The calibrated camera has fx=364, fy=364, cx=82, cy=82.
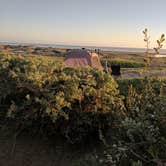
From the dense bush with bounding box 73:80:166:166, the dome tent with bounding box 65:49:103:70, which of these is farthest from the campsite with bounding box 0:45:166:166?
the dome tent with bounding box 65:49:103:70

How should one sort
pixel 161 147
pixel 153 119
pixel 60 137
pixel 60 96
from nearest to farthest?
1. pixel 161 147
2. pixel 153 119
3. pixel 60 96
4. pixel 60 137

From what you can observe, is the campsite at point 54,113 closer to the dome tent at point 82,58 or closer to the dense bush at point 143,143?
the dense bush at point 143,143

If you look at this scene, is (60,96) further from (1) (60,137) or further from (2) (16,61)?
(2) (16,61)

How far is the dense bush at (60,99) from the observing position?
261 inches

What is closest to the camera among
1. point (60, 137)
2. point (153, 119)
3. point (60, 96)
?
point (153, 119)

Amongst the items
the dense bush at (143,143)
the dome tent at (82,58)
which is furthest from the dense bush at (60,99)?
the dome tent at (82,58)

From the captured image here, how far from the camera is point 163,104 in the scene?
12.6ft

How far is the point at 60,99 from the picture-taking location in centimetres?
647

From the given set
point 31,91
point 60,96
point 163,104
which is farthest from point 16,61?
point 163,104

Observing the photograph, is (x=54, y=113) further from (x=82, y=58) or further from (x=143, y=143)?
(x=82, y=58)

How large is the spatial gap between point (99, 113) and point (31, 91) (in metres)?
1.36

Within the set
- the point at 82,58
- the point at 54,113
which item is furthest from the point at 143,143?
the point at 82,58

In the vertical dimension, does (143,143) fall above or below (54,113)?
above

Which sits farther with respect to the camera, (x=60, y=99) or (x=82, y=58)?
(x=82, y=58)
